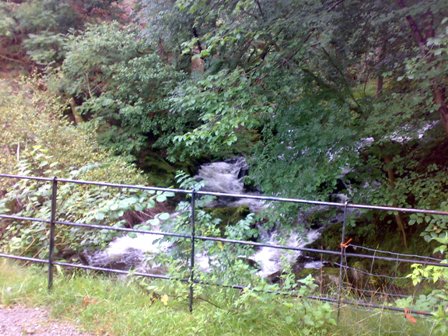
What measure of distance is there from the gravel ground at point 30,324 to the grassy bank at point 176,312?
0.09 m

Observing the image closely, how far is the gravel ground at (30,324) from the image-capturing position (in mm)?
3443

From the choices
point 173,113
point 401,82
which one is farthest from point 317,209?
point 173,113

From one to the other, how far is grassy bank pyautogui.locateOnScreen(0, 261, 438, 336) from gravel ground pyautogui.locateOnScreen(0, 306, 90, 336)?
0.29ft

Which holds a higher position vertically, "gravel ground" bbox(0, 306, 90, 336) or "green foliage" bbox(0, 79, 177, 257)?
"green foliage" bbox(0, 79, 177, 257)

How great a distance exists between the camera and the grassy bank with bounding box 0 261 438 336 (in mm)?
3295

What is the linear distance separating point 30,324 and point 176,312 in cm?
119

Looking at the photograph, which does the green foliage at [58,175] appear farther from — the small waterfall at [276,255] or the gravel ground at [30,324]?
the small waterfall at [276,255]

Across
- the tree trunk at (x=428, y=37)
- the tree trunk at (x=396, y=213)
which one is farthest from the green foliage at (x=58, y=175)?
the tree trunk at (x=396, y=213)

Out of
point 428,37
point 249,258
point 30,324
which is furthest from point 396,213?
point 30,324

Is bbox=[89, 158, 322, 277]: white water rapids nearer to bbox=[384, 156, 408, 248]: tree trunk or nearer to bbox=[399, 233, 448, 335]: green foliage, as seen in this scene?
bbox=[384, 156, 408, 248]: tree trunk

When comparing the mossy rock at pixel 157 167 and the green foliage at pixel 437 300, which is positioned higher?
the mossy rock at pixel 157 167

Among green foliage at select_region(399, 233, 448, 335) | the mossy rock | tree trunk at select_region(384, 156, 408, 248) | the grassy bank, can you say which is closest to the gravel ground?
the grassy bank

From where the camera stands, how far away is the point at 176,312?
12.0ft

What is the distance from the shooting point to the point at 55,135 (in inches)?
373
